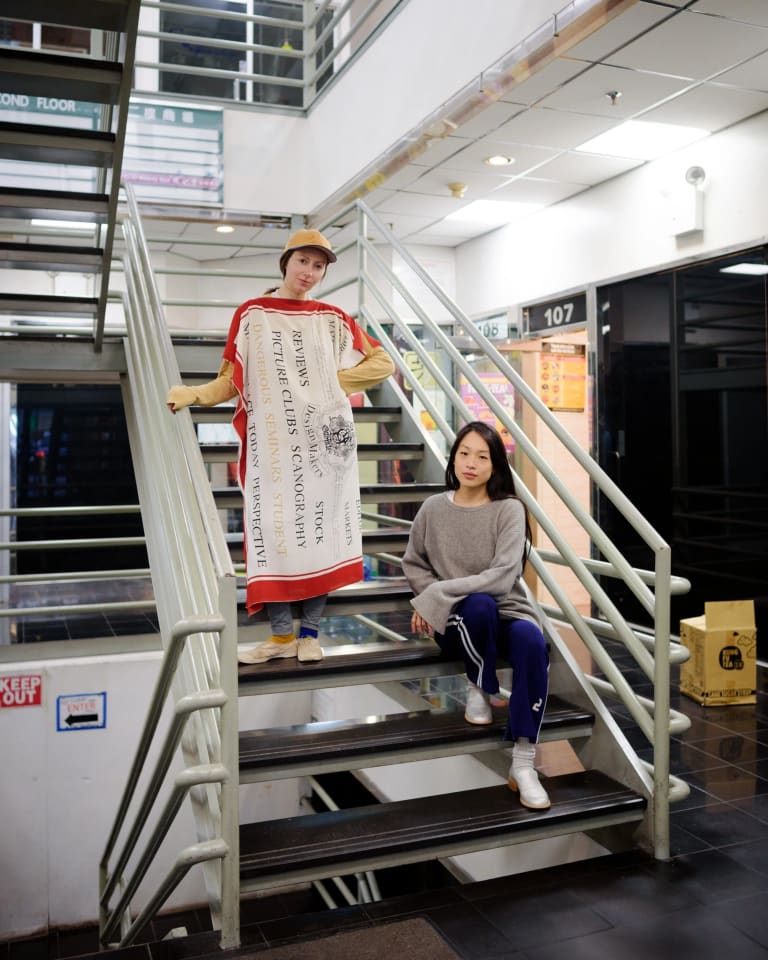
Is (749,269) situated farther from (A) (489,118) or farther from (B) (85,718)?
(B) (85,718)

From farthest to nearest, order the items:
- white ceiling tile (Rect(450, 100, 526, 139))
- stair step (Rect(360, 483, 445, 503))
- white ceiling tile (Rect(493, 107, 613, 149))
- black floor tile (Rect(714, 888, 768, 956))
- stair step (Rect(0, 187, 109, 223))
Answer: white ceiling tile (Rect(493, 107, 613, 149)) < white ceiling tile (Rect(450, 100, 526, 139)) < stair step (Rect(360, 483, 445, 503)) < stair step (Rect(0, 187, 109, 223)) < black floor tile (Rect(714, 888, 768, 956))

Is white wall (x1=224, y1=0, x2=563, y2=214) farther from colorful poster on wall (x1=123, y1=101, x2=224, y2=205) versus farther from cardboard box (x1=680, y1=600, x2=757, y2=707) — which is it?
cardboard box (x1=680, y1=600, x2=757, y2=707)

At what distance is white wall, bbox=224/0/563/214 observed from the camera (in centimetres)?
480

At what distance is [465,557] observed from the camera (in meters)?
2.96

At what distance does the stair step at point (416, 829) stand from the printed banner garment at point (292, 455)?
697 mm

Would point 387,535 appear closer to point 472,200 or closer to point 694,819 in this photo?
point 694,819

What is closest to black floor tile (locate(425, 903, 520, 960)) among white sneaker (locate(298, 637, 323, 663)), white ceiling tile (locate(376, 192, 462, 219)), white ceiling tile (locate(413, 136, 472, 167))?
white sneaker (locate(298, 637, 323, 663))

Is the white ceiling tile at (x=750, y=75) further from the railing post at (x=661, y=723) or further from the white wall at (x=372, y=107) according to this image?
the railing post at (x=661, y=723)

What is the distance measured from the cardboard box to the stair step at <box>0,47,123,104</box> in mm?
3653

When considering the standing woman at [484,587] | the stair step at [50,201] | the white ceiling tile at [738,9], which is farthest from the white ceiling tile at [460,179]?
the standing woman at [484,587]

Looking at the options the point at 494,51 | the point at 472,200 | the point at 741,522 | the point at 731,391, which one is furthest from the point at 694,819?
the point at 472,200

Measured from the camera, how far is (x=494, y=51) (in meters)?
4.68

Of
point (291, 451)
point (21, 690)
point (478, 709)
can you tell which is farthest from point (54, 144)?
point (21, 690)

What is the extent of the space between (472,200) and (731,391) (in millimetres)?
2642
